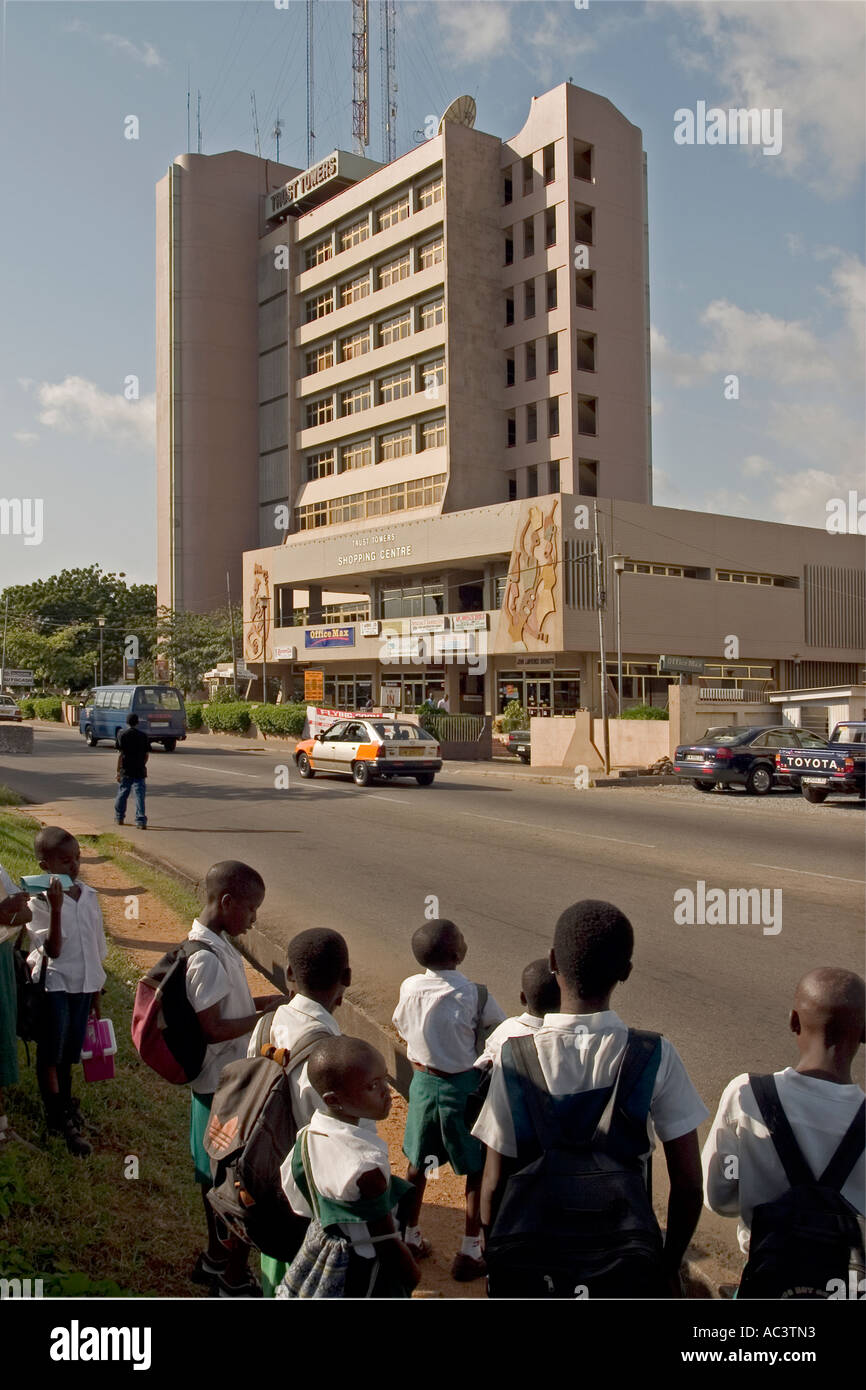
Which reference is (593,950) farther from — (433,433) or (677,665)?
(433,433)

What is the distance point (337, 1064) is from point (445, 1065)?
50.9 inches

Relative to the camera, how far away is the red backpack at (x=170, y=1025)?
3406mm

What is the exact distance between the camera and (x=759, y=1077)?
2.44m

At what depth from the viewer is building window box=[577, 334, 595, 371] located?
4653 cm

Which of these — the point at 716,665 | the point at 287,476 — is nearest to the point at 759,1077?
the point at 716,665

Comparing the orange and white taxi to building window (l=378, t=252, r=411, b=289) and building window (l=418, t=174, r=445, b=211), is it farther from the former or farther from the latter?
building window (l=378, t=252, r=411, b=289)

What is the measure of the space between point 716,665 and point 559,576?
9.27m

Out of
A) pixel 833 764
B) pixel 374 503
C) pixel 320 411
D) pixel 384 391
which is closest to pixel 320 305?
pixel 320 411

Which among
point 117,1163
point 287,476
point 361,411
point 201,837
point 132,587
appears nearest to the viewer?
point 117,1163

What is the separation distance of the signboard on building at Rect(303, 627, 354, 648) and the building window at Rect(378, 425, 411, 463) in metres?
9.46

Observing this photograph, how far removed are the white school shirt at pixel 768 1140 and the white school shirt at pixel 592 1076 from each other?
0.27 ft

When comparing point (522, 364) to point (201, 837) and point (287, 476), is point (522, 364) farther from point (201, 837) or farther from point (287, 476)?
point (201, 837)

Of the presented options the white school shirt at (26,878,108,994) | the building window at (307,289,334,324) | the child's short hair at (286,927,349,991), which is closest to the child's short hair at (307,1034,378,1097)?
the child's short hair at (286,927,349,991)

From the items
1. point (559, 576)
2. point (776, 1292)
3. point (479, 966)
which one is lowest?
point (479, 966)
